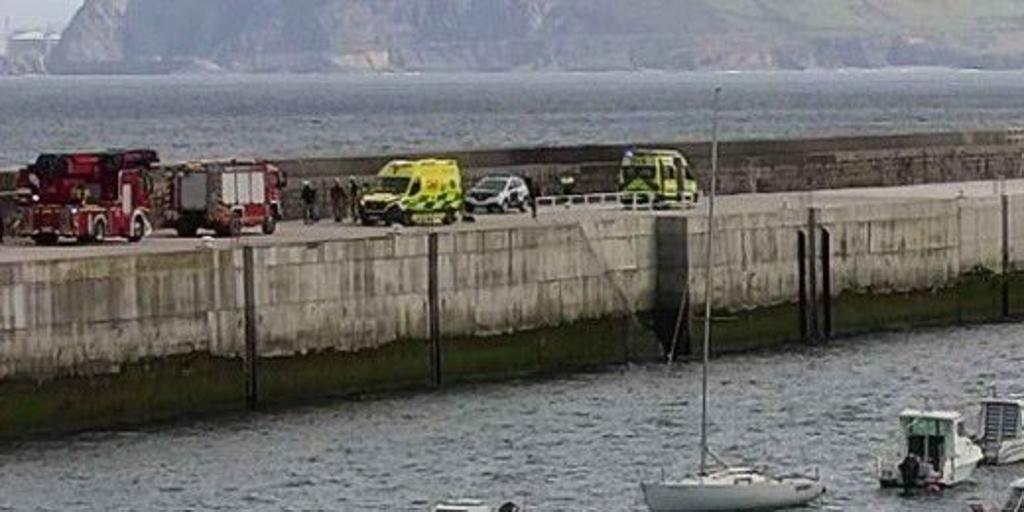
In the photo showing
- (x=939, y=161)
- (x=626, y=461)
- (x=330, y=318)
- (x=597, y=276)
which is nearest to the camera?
(x=626, y=461)

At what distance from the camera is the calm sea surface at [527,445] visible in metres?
57.3

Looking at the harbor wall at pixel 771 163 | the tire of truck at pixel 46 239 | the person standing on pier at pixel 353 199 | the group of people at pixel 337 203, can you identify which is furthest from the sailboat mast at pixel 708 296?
the tire of truck at pixel 46 239

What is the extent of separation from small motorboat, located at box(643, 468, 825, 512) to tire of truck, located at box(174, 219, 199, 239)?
841 inches

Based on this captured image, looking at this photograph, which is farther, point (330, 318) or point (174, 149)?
point (174, 149)

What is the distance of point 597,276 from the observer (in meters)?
75.0

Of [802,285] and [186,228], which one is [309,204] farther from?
[802,285]

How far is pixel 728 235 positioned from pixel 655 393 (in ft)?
26.2

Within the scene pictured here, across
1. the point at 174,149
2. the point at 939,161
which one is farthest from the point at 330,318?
the point at 174,149

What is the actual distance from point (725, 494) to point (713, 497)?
218 mm

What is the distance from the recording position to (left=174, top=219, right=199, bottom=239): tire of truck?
243ft

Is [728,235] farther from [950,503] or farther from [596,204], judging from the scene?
[950,503]

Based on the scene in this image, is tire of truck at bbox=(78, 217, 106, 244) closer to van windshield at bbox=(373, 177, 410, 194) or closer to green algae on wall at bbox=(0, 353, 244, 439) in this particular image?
green algae on wall at bbox=(0, 353, 244, 439)

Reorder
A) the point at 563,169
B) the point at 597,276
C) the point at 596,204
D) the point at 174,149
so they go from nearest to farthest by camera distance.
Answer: the point at 597,276
the point at 596,204
the point at 563,169
the point at 174,149

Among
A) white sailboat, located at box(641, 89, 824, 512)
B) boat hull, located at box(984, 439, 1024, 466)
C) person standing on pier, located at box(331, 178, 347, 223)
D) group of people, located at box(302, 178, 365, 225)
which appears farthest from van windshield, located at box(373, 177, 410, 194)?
white sailboat, located at box(641, 89, 824, 512)
